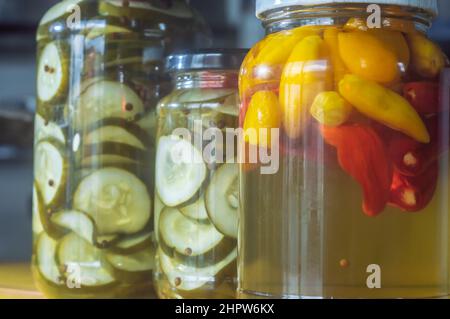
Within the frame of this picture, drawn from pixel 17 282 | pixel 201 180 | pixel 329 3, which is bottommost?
pixel 17 282

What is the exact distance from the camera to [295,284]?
22.5 inches

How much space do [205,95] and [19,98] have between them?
139cm

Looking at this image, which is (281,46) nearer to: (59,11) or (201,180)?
(201,180)

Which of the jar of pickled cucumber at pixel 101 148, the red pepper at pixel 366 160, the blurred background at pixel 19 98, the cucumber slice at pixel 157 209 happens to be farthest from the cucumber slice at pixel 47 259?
the blurred background at pixel 19 98

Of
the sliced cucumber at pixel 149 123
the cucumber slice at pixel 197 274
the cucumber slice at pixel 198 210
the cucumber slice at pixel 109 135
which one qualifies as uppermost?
the sliced cucumber at pixel 149 123

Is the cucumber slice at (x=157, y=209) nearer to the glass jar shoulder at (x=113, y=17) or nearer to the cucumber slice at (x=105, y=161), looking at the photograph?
the cucumber slice at (x=105, y=161)

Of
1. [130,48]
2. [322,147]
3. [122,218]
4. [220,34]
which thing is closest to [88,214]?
[122,218]

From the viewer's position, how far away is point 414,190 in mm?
560

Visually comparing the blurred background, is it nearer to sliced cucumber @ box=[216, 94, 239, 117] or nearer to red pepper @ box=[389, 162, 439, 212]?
sliced cucumber @ box=[216, 94, 239, 117]

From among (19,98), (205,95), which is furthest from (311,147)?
(19,98)

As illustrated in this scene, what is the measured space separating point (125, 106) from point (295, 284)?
245 millimetres

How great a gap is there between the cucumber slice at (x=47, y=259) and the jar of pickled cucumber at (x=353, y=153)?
22 centimetres

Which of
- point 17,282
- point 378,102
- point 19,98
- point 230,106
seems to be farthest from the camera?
point 19,98

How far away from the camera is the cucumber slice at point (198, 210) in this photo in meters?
0.67
